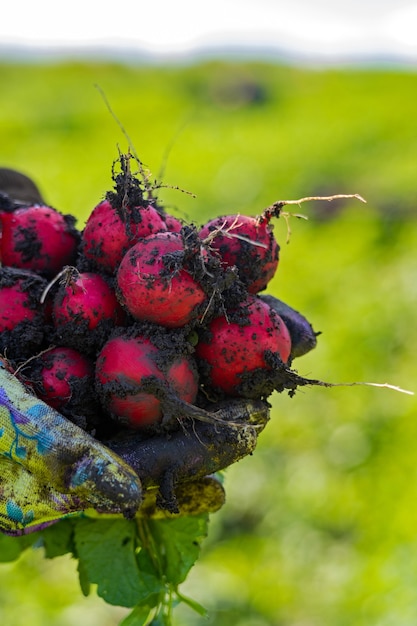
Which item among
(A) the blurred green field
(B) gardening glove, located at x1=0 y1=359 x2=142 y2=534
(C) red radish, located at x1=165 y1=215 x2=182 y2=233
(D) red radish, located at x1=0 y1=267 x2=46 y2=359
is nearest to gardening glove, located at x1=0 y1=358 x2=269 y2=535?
(B) gardening glove, located at x1=0 y1=359 x2=142 y2=534

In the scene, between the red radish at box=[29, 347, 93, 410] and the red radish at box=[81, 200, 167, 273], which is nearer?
the red radish at box=[29, 347, 93, 410]

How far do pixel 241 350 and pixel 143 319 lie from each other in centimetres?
26

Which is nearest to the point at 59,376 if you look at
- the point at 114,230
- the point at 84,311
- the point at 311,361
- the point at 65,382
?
the point at 65,382

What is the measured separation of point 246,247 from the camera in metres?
1.93

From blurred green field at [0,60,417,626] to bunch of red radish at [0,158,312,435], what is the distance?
0.29m

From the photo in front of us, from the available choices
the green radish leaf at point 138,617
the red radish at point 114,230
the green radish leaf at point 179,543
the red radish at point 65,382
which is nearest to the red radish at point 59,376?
the red radish at point 65,382

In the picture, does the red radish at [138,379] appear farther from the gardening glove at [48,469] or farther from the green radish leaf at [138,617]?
the green radish leaf at [138,617]

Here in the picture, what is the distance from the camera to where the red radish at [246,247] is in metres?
1.93

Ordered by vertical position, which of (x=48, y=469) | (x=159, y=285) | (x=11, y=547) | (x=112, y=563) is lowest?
(x=11, y=547)

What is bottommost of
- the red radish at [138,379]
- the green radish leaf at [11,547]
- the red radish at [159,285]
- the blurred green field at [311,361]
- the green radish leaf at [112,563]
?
the blurred green field at [311,361]

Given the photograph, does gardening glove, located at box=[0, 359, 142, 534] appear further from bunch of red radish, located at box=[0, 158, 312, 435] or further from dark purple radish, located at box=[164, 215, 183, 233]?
dark purple radish, located at box=[164, 215, 183, 233]

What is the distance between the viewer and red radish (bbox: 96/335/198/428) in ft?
5.69

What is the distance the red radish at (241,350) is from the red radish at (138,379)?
101 millimetres

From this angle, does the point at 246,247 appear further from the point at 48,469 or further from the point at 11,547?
the point at 11,547
